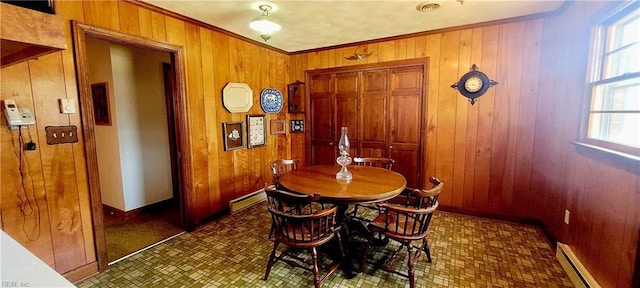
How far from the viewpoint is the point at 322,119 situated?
4332mm

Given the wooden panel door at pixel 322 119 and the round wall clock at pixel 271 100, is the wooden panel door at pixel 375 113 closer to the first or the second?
the wooden panel door at pixel 322 119

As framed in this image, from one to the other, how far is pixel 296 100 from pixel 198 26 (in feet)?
6.00

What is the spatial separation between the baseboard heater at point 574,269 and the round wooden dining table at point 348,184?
139 centimetres

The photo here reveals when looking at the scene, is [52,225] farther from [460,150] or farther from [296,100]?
[460,150]

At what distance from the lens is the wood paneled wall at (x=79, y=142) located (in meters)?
1.83

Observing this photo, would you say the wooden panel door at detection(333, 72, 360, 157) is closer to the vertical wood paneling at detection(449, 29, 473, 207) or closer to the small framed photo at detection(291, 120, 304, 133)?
the small framed photo at detection(291, 120, 304, 133)

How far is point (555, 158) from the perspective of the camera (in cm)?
265

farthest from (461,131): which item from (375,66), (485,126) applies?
(375,66)

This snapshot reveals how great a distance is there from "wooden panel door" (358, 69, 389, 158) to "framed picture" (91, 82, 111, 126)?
3376 mm

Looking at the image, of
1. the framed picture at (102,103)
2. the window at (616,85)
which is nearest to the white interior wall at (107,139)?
the framed picture at (102,103)

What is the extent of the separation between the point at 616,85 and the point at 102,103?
16.7ft

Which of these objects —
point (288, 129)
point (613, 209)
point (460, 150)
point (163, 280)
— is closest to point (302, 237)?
point (163, 280)

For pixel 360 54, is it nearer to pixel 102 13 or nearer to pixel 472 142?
pixel 472 142

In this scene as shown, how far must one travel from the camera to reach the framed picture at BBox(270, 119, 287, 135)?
13.8 ft
